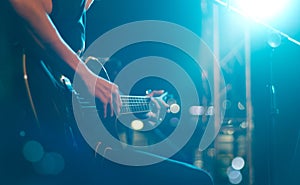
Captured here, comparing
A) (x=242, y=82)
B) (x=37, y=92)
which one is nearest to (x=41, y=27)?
(x=37, y=92)

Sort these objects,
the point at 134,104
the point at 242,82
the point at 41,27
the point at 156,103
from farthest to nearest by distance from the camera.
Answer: the point at 242,82
the point at 156,103
the point at 134,104
the point at 41,27

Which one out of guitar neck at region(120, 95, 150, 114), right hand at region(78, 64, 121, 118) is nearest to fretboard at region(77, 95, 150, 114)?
guitar neck at region(120, 95, 150, 114)

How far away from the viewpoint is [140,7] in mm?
1782

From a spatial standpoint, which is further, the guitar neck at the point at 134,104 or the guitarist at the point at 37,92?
the guitar neck at the point at 134,104

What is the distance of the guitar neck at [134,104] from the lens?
135cm

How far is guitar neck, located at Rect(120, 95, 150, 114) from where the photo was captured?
1.35m

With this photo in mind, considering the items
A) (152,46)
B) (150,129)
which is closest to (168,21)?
(152,46)

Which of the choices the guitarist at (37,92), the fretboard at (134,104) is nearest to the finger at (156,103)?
the fretboard at (134,104)

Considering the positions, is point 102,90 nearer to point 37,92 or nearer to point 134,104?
point 37,92

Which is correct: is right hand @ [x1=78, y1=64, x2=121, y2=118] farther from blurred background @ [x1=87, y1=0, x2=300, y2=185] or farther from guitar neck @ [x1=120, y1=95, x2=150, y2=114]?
blurred background @ [x1=87, y1=0, x2=300, y2=185]

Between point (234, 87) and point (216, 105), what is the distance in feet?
0.78

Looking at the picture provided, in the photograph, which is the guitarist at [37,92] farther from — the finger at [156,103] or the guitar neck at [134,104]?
the finger at [156,103]

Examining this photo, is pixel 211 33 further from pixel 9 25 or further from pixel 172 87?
pixel 9 25

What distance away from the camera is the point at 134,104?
1479 millimetres
